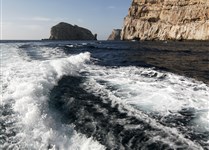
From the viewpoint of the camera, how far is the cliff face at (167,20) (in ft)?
241

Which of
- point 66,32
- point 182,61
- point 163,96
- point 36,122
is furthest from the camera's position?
point 66,32

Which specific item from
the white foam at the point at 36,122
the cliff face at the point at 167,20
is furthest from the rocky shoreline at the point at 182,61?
the cliff face at the point at 167,20

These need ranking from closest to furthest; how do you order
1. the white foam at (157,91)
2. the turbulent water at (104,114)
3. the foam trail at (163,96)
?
the turbulent water at (104,114)
the foam trail at (163,96)
the white foam at (157,91)

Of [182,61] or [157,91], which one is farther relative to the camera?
[182,61]

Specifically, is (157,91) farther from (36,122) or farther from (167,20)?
(167,20)

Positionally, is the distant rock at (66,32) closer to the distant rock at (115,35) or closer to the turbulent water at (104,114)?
the distant rock at (115,35)

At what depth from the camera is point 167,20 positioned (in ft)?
299

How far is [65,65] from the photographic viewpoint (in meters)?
18.5

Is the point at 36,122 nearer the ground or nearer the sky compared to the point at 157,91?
nearer the ground

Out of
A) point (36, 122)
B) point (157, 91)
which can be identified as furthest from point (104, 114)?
point (157, 91)

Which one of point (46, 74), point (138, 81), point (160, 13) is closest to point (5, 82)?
point (46, 74)

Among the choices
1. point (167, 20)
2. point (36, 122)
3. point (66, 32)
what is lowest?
point (66, 32)

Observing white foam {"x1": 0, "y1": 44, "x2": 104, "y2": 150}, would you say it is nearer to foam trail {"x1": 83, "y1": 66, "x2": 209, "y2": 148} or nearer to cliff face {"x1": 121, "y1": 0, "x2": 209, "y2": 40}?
foam trail {"x1": 83, "y1": 66, "x2": 209, "y2": 148}

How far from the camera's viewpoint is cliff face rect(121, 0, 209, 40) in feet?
241
